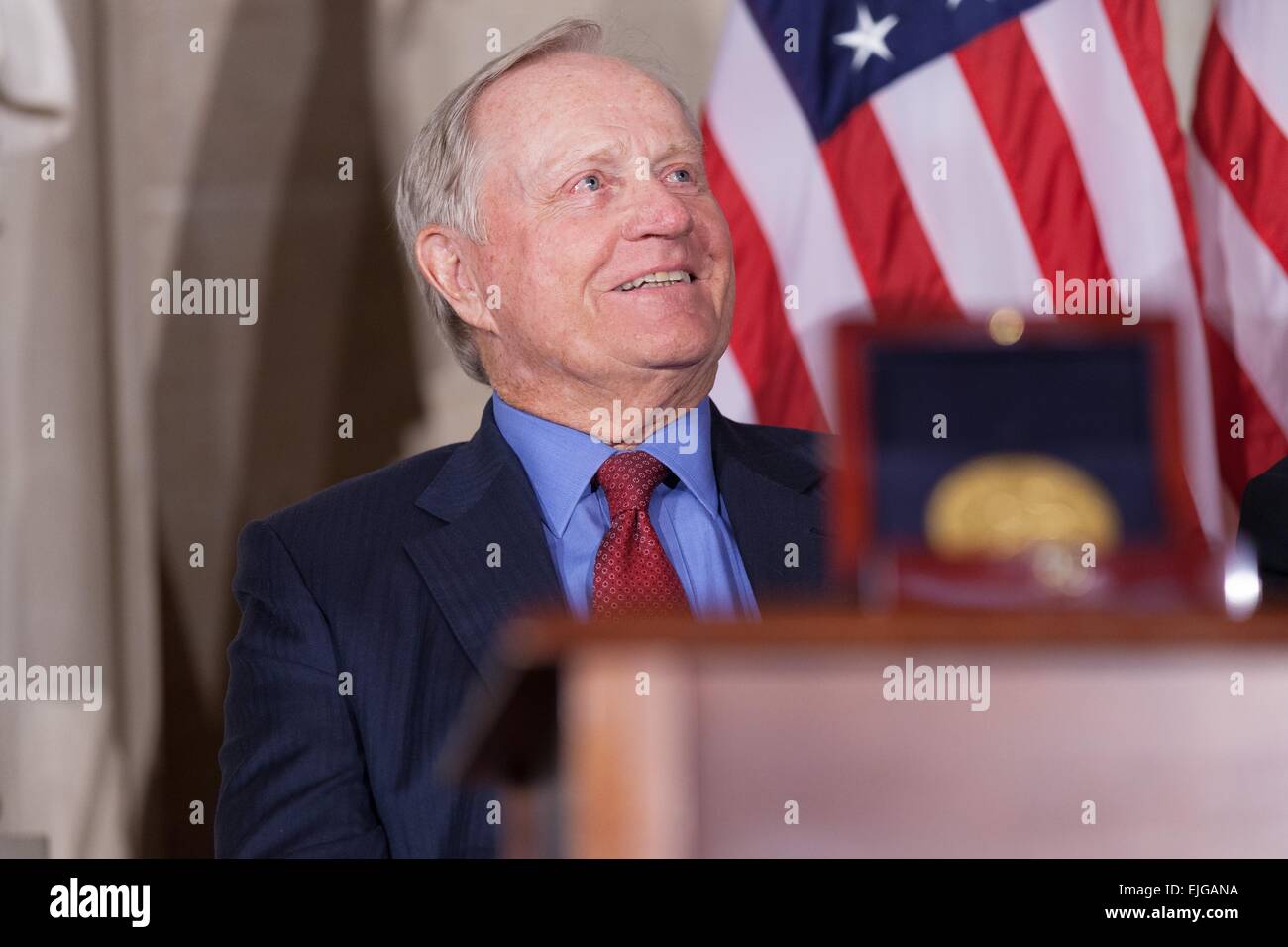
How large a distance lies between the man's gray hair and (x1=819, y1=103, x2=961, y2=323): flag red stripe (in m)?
0.70

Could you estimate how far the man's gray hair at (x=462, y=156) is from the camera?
2.04 meters

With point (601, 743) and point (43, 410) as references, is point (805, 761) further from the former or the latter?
point (43, 410)

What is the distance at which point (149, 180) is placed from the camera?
290 centimetres

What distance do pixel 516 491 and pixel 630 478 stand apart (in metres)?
0.13

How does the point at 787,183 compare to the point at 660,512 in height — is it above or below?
above

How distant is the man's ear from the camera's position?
6.82 feet

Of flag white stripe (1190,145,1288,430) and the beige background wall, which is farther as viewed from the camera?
the beige background wall

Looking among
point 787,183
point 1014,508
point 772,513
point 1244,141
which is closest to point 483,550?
point 772,513

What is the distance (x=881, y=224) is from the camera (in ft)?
8.95

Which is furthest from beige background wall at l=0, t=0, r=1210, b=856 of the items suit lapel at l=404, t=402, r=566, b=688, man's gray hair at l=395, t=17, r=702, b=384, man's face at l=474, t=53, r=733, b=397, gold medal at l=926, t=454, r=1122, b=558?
gold medal at l=926, t=454, r=1122, b=558

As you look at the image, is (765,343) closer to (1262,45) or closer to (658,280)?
(658,280)

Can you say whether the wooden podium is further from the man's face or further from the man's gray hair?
the man's gray hair

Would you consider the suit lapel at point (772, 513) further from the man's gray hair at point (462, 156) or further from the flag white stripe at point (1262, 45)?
the flag white stripe at point (1262, 45)

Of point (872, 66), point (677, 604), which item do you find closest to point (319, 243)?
point (872, 66)
